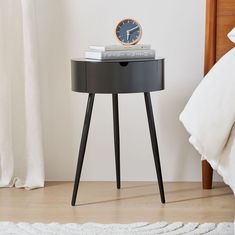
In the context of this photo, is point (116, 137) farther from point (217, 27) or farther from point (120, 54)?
point (217, 27)

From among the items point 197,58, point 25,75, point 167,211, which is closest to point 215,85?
point 167,211

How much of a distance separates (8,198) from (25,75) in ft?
1.89

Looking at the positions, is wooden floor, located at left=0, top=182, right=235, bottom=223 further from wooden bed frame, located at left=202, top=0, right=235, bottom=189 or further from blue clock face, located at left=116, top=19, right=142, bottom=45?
blue clock face, located at left=116, top=19, right=142, bottom=45

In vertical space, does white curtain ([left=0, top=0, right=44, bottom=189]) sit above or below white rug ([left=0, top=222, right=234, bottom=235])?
above

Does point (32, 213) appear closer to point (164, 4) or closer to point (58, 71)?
point (58, 71)

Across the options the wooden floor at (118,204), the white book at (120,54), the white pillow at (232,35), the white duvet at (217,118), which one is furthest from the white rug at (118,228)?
the white pillow at (232,35)

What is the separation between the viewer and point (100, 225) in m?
2.25

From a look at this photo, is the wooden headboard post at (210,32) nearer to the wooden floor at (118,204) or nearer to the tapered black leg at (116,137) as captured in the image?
the tapered black leg at (116,137)

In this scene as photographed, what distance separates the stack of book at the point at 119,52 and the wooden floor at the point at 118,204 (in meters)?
0.62

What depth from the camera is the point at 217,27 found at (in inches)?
108

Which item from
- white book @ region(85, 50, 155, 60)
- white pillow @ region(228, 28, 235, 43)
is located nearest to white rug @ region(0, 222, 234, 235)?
white book @ region(85, 50, 155, 60)

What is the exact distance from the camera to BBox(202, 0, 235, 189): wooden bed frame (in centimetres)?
273

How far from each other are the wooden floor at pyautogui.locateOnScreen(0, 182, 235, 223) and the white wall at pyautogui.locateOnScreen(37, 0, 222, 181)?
0.10 m

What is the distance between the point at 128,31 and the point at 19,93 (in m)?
0.63
